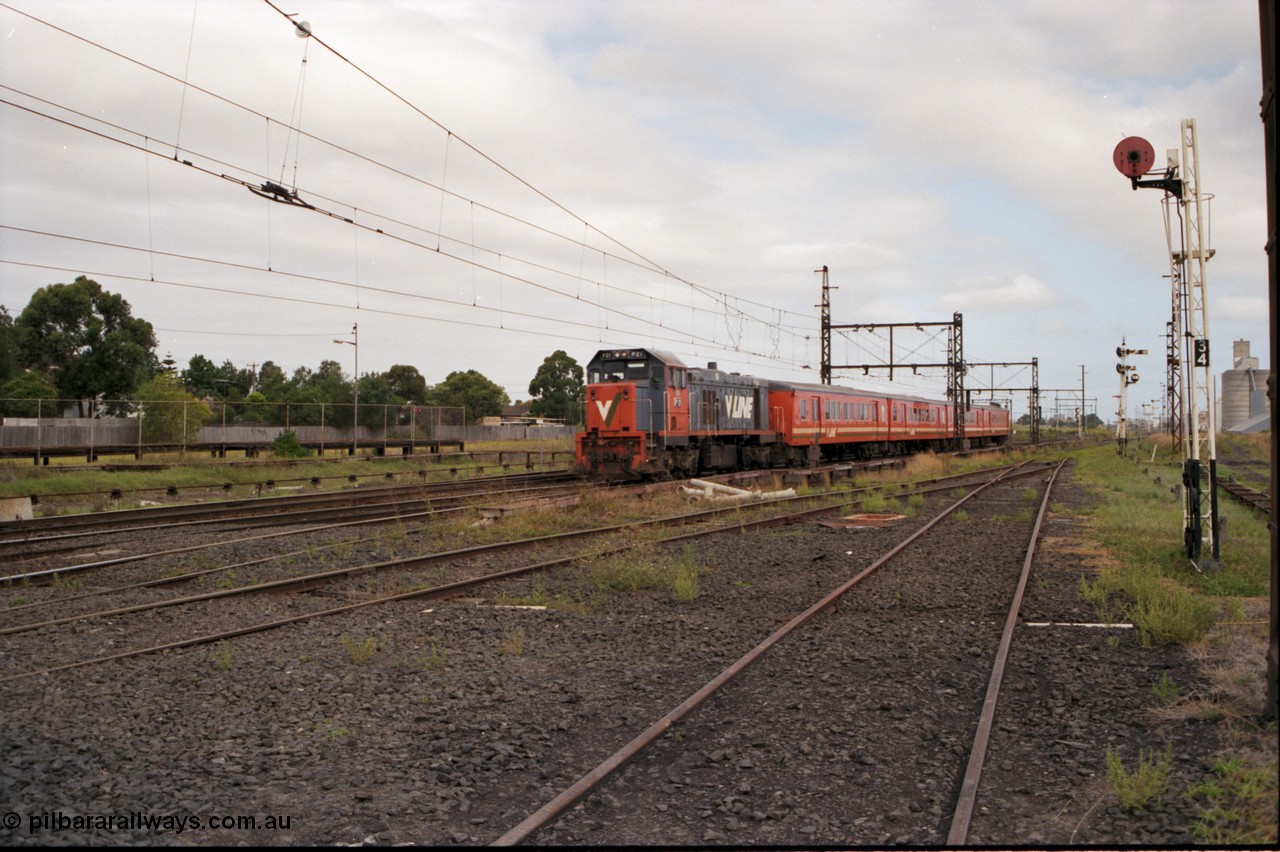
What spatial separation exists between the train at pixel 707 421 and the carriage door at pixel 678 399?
3 cm

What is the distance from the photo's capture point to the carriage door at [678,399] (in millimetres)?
23094

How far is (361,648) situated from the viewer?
23.8ft

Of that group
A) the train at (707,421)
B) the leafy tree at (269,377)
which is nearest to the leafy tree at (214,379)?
the leafy tree at (269,377)

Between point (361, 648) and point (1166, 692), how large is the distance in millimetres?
6039

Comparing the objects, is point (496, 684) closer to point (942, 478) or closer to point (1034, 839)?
point (1034, 839)

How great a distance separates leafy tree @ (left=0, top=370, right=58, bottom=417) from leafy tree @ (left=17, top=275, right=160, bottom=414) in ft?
4.68

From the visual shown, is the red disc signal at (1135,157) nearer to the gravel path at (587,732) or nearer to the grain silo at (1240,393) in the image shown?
the gravel path at (587,732)

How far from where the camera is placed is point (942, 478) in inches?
1190

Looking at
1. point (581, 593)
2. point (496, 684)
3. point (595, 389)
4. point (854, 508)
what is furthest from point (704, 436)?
point (496, 684)

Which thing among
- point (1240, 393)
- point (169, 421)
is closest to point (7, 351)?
point (169, 421)

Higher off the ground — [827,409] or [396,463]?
[827,409]

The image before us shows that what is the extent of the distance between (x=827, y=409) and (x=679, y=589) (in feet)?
82.3

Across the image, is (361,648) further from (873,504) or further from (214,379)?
(214,379)

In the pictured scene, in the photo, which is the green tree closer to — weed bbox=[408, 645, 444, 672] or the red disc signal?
weed bbox=[408, 645, 444, 672]
